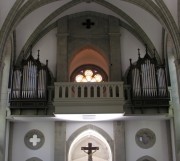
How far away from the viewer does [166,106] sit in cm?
1530

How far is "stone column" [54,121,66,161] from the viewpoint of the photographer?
15.9 metres

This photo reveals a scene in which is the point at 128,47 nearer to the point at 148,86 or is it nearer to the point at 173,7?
the point at 148,86

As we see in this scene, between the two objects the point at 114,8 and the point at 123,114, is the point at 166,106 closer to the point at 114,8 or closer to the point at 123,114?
the point at 123,114

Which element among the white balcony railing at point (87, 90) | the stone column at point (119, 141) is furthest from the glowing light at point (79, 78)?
the stone column at point (119, 141)

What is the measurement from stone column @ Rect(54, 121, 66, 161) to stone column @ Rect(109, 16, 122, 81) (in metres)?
3.31

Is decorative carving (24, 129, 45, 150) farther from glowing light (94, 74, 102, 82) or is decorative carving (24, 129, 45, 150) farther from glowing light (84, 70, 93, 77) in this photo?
glowing light (94, 74, 102, 82)

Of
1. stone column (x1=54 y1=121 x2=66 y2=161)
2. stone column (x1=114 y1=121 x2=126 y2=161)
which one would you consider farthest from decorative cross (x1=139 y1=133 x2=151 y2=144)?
stone column (x1=54 y1=121 x2=66 y2=161)

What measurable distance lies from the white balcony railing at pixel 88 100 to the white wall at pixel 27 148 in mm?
2375

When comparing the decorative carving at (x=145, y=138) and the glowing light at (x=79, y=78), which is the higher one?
the glowing light at (x=79, y=78)

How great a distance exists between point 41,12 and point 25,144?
20.9 ft

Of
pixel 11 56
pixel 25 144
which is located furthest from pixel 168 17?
pixel 25 144

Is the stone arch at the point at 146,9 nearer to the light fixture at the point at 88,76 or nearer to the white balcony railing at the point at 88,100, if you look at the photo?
the white balcony railing at the point at 88,100

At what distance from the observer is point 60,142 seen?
16062 millimetres

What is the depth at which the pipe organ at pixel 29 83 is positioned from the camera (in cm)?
1527
